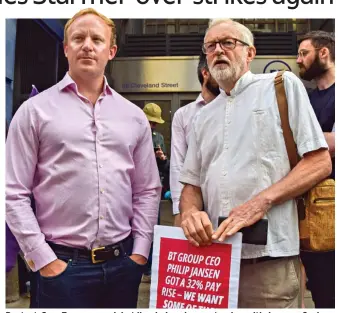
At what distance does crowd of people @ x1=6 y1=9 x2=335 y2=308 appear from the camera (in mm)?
1821

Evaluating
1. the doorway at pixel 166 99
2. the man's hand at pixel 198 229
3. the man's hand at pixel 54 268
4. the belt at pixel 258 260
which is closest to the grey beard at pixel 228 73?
the man's hand at pixel 198 229

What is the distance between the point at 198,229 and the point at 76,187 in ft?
1.94

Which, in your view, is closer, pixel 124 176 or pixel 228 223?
pixel 228 223

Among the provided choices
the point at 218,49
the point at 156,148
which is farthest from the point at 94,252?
the point at 156,148

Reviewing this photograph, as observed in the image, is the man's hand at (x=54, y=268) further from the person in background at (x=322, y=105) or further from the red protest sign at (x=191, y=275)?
the person in background at (x=322, y=105)

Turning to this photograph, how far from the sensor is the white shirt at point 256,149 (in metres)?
1.81

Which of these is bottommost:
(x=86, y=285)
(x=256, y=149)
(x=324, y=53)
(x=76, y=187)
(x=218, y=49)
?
(x=86, y=285)

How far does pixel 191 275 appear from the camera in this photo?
1816mm

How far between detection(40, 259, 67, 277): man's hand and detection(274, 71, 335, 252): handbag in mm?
1063

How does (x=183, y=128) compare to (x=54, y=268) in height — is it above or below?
above

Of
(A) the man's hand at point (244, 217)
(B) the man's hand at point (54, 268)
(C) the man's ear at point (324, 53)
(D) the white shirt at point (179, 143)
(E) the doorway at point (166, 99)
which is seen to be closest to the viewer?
(A) the man's hand at point (244, 217)

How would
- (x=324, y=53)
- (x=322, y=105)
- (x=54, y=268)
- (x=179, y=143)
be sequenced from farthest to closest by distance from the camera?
(x=179, y=143) < (x=324, y=53) < (x=322, y=105) < (x=54, y=268)

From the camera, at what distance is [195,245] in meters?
1.80

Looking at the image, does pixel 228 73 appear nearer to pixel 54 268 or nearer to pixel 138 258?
pixel 138 258
